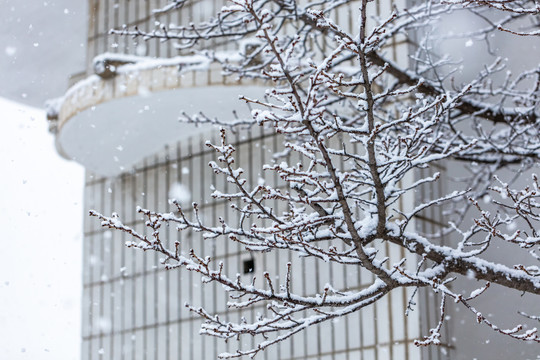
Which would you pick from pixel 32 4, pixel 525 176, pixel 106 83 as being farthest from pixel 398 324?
pixel 32 4

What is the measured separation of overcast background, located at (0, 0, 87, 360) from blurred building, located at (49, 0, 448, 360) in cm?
190

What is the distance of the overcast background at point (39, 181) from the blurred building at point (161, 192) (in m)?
1.90

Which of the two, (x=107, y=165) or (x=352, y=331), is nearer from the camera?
(x=352, y=331)

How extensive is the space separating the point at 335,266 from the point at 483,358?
163 cm

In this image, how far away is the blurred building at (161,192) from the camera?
30.1 feet

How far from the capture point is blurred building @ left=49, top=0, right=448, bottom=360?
9.18 meters

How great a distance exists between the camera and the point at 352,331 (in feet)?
29.9

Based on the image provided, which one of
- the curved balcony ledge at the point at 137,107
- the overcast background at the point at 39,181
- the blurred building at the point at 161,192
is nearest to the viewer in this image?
the blurred building at the point at 161,192

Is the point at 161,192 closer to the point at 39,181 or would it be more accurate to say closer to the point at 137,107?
the point at 137,107

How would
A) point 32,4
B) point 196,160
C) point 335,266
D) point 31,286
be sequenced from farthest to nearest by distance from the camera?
point 31,286 → point 32,4 → point 196,160 → point 335,266

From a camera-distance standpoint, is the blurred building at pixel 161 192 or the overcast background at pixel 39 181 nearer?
the blurred building at pixel 161 192

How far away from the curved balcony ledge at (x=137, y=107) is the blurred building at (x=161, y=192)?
1 centimetres

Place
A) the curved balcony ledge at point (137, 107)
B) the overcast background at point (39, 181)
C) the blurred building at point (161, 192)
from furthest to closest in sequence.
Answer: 1. the overcast background at point (39, 181)
2. the curved balcony ledge at point (137, 107)
3. the blurred building at point (161, 192)

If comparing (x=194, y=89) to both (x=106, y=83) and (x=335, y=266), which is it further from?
(x=335, y=266)
